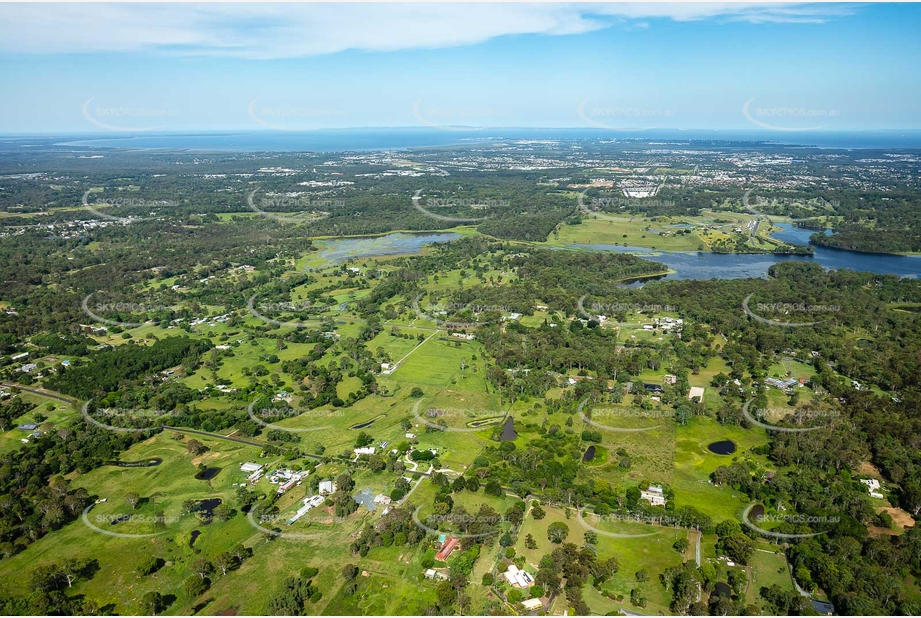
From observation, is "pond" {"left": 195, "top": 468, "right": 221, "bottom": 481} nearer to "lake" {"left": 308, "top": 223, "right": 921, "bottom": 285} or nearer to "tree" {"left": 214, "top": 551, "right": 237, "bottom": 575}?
"tree" {"left": 214, "top": 551, "right": 237, "bottom": 575}

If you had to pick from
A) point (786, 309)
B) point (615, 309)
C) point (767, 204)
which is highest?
point (767, 204)

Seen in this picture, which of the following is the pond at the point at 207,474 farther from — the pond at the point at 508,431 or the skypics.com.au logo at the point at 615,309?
the skypics.com.au logo at the point at 615,309

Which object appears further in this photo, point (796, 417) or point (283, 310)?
point (283, 310)

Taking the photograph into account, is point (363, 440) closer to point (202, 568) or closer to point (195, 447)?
point (195, 447)

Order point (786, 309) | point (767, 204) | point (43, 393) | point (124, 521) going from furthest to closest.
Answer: point (767, 204), point (786, 309), point (43, 393), point (124, 521)

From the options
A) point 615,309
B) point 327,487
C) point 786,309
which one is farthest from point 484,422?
point 786,309

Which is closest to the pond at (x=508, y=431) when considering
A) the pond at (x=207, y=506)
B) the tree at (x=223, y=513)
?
the tree at (x=223, y=513)

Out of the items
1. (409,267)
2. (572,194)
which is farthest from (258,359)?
(572,194)
